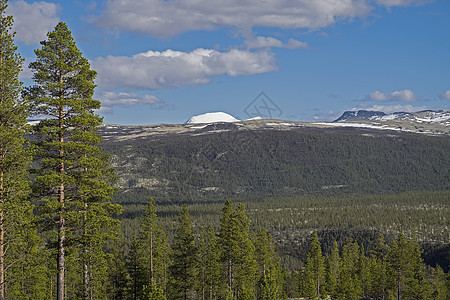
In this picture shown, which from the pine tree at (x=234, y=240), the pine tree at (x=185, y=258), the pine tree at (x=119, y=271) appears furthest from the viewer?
the pine tree at (x=119, y=271)

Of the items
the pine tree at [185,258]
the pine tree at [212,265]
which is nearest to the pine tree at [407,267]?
the pine tree at [212,265]

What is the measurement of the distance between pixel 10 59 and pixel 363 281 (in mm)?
91726

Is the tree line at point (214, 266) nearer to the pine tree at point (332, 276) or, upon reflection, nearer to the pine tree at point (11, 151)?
the pine tree at point (332, 276)

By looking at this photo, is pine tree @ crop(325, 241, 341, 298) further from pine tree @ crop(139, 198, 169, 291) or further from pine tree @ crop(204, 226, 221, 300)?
pine tree @ crop(139, 198, 169, 291)

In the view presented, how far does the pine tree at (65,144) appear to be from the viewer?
85.8 feet

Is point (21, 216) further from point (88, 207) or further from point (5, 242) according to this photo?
point (88, 207)

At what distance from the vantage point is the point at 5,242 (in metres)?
25.6

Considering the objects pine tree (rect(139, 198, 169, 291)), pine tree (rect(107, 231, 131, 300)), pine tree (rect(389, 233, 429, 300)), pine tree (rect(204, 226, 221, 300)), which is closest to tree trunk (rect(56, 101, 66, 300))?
pine tree (rect(139, 198, 169, 291))

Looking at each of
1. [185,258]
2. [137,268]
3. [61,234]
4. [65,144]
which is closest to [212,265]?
[185,258]

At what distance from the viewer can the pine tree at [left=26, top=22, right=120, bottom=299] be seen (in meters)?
26.1

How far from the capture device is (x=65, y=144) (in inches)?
1028

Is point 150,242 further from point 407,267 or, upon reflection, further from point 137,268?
point 407,267

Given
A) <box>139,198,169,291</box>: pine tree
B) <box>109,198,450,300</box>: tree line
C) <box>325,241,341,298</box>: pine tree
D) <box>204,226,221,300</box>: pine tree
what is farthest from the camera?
<box>325,241,341,298</box>: pine tree

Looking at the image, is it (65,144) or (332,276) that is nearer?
(65,144)
